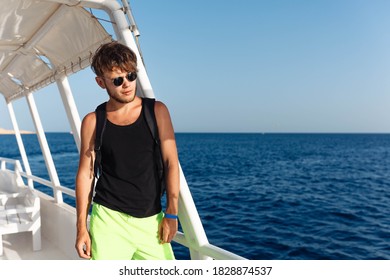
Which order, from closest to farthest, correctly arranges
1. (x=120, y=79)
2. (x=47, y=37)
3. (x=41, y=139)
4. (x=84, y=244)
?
(x=120, y=79)
(x=84, y=244)
(x=47, y=37)
(x=41, y=139)

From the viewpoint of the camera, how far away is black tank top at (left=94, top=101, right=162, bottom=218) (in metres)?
1.72

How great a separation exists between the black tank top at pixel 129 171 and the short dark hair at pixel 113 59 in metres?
0.24

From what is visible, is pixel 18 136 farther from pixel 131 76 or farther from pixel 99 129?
pixel 131 76

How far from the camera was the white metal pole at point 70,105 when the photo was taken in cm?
416

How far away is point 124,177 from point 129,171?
39 mm

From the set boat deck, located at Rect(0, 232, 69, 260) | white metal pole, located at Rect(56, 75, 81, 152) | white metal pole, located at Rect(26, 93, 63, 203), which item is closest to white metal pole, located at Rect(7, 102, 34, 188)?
white metal pole, located at Rect(26, 93, 63, 203)

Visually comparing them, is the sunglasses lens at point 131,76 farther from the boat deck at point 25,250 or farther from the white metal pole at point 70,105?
the boat deck at point 25,250

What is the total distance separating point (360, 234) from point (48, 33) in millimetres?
12873

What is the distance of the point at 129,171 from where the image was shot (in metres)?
1.75

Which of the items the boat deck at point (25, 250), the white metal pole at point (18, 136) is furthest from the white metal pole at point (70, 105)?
the white metal pole at point (18, 136)

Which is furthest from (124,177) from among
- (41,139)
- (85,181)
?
(41,139)

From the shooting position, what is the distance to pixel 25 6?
2850 millimetres
